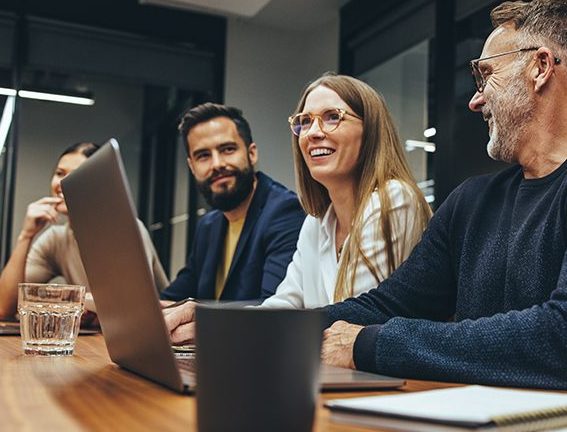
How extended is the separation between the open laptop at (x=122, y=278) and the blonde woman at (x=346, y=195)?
757mm

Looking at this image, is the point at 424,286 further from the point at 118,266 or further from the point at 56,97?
the point at 56,97

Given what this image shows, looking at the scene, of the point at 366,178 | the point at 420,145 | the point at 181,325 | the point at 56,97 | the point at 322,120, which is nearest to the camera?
the point at 181,325

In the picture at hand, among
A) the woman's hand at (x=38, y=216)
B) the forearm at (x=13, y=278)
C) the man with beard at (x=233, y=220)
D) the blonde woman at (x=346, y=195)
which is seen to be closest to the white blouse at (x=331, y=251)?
the blonde woman at (x=346, y=195)

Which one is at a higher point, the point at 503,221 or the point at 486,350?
the point at 503,221

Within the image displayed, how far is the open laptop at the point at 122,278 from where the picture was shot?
0.64 metres

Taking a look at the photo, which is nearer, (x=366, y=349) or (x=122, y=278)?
(x=122, y=278)

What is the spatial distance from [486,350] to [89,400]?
477mm

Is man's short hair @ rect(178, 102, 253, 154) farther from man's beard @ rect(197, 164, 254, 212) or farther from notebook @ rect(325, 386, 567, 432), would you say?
notebook @ rect(325, 386, 567, 432)

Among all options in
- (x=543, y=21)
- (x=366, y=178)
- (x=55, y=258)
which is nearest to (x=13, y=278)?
(x=55, y=258)

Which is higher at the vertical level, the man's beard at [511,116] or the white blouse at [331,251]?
the man's beard at [511,116]

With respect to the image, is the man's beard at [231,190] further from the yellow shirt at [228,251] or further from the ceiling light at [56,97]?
the ceiling light at [56,97]

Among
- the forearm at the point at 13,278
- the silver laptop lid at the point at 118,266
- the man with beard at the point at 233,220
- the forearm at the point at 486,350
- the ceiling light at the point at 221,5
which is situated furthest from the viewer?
the ceiling light at the point at 221,5

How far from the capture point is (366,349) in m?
0.91

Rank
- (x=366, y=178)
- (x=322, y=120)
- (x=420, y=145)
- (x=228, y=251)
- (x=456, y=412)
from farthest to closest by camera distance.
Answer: (x=420, y=145)
(x=228, y=251)
(x=322, y=120)
(x=366, y=178)
(x=456, y=412)
